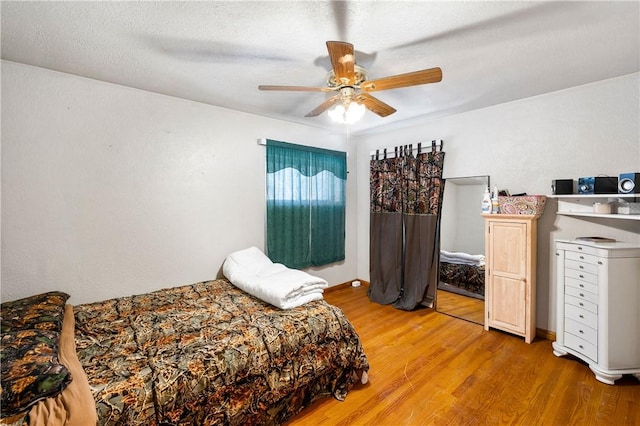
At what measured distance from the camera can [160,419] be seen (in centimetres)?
131

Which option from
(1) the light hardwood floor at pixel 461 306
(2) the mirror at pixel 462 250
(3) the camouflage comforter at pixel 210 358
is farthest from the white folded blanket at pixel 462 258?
(3) the camouflage comforter at pixel 210 358

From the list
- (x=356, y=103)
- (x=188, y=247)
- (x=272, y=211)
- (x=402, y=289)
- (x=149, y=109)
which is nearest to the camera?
(x=356, y=103)

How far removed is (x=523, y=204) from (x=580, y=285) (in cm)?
83

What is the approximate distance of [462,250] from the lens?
135 inches

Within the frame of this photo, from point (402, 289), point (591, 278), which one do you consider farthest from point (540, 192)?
point (402, 289)

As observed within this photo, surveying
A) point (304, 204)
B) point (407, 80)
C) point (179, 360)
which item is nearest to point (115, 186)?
point (179, 360)

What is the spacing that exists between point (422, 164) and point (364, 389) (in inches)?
107

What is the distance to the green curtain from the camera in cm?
347

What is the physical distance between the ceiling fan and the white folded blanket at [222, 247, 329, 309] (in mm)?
1479

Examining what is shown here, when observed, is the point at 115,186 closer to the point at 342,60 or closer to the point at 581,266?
the point at 342,60

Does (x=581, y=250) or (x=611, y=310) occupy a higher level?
(x=581, y=250)

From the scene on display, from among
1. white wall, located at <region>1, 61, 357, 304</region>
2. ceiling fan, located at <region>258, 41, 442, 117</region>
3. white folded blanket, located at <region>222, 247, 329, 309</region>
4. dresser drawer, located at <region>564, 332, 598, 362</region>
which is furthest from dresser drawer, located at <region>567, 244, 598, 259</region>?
white wall, located at <region>1, 61, 357, 304</region>

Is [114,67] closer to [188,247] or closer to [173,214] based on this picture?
[173,214]

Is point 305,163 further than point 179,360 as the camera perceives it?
Yes
